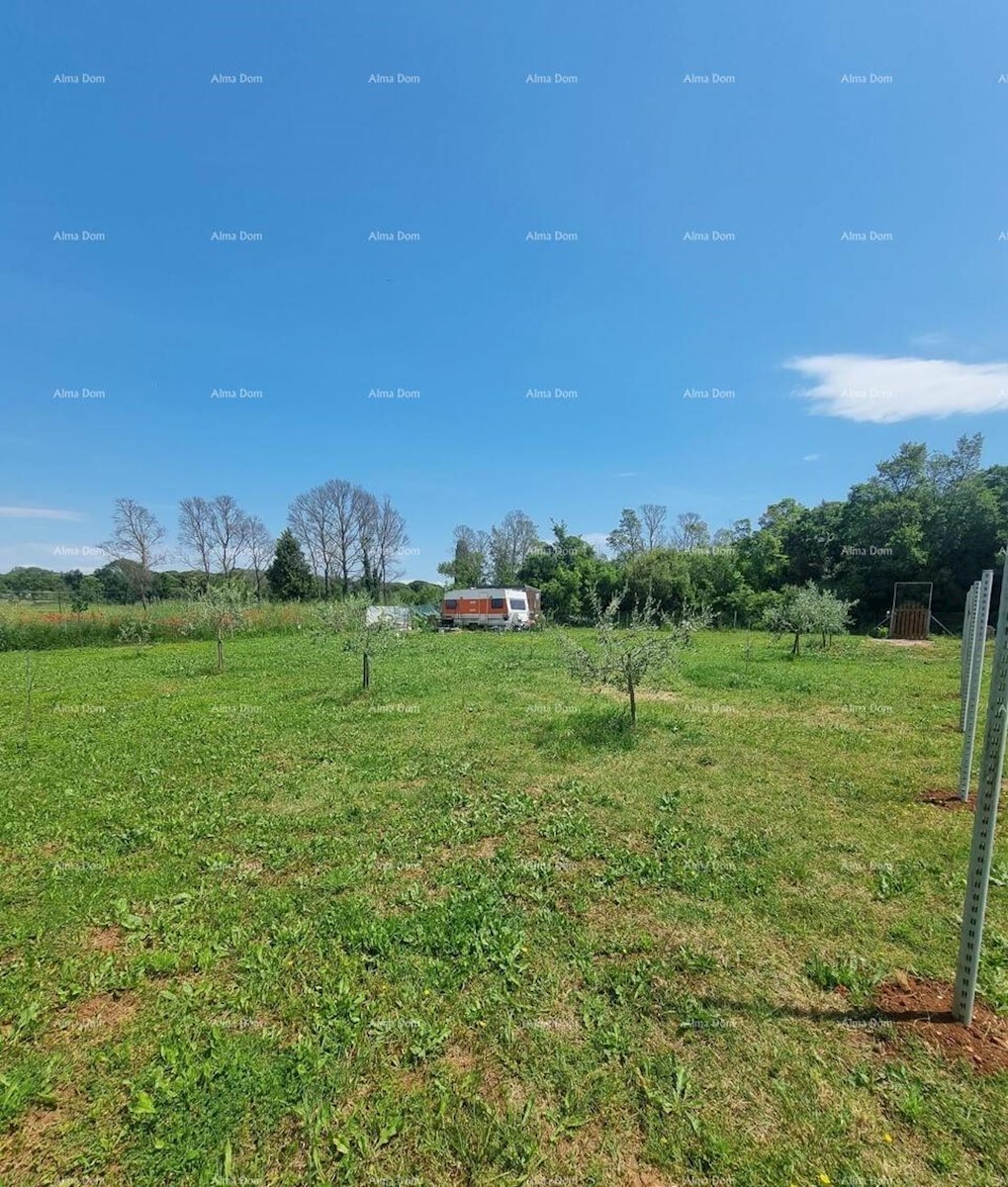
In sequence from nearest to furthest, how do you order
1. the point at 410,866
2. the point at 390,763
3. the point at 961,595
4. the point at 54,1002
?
1. the point at 54,1002
2. the point at 410,866
3. the point at 390,763
4. the point at 961,595

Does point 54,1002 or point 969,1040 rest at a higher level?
point 969,1040

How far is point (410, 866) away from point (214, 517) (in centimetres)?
4879

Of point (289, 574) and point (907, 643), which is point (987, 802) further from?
point (289, 574)

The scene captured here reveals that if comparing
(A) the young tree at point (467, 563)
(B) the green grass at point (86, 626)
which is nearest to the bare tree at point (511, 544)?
(A) the young tree at point (467, 563)

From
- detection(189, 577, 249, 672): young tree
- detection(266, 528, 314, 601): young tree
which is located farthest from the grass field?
detection(266, 528, 314, 601): young tree

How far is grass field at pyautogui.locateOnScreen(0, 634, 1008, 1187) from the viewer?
84.0 inches

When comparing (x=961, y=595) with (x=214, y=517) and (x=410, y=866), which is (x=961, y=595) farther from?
(x=214, y=517)

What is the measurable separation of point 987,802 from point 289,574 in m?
50.6

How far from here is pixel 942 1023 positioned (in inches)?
105

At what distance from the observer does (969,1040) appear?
2549mm

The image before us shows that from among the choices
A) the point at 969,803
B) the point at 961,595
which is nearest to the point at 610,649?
the point at 969,803

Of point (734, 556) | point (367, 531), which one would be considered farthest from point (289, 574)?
point (734, 556)

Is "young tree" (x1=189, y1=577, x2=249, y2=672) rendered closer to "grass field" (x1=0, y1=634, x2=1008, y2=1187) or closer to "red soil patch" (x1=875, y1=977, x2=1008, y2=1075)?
"grass field" (x1=0, y1=634, x2=1008, y2=1187)

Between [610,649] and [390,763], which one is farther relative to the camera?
[610,649]
